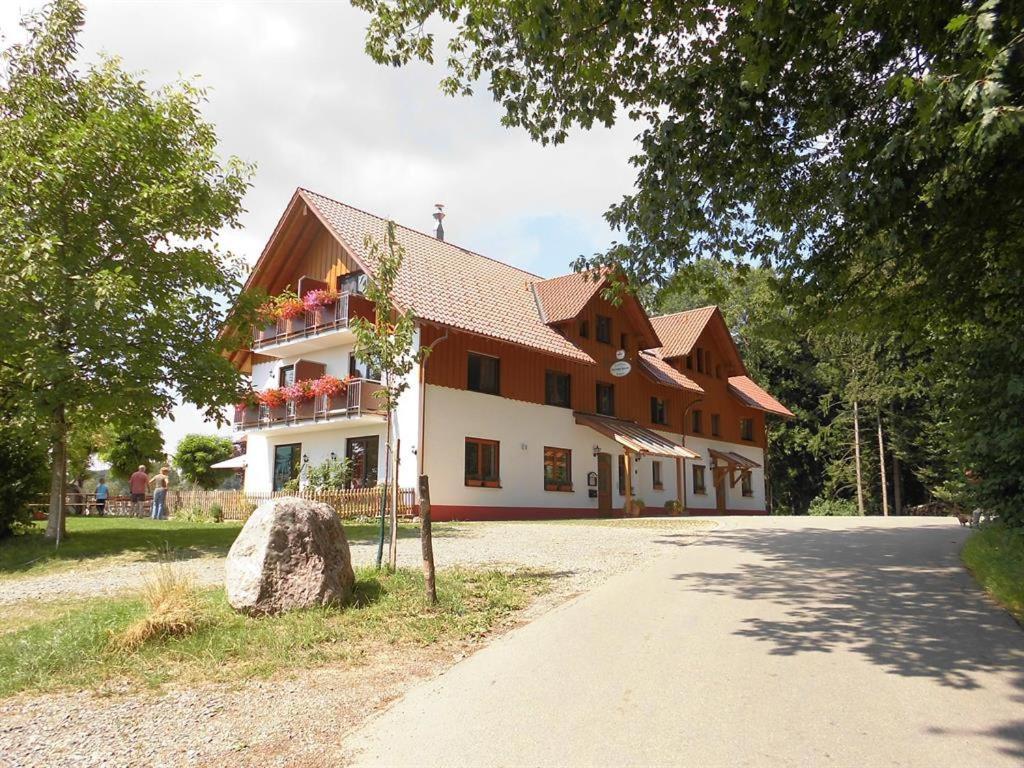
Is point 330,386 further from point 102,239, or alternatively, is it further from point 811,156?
point 811,156

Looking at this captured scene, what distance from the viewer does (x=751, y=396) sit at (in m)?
41.4

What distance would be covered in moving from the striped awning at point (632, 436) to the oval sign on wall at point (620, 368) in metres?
1.77

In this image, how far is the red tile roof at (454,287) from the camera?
76.9 feet

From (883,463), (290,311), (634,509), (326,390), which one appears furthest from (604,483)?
(883,463)

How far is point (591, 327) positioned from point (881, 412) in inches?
907

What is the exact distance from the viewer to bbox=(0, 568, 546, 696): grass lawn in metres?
6.09

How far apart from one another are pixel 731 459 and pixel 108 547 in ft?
94.9

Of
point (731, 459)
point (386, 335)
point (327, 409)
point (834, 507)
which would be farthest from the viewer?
point (834, 507)

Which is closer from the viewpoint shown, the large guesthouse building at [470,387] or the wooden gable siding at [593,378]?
the large guesthouse building at [470,387]

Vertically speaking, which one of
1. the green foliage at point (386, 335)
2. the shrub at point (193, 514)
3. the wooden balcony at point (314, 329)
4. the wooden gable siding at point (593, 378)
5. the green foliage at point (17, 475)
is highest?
the wooden balcony at point (314, 329)

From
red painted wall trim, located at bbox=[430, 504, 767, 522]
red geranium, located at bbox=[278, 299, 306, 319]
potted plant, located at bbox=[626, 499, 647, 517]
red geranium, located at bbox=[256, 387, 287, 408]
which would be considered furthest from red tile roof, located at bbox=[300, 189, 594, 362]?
potted plant, located at bbox=[626, 499, 647, 517]

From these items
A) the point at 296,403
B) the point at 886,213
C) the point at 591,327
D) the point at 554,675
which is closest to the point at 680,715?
the point at 554,675

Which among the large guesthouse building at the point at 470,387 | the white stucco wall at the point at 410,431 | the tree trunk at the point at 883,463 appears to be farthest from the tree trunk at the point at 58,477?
the tree trunk at the point at 883,463

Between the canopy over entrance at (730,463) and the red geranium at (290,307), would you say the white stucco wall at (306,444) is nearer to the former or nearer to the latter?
the red geranium at (290,307)
